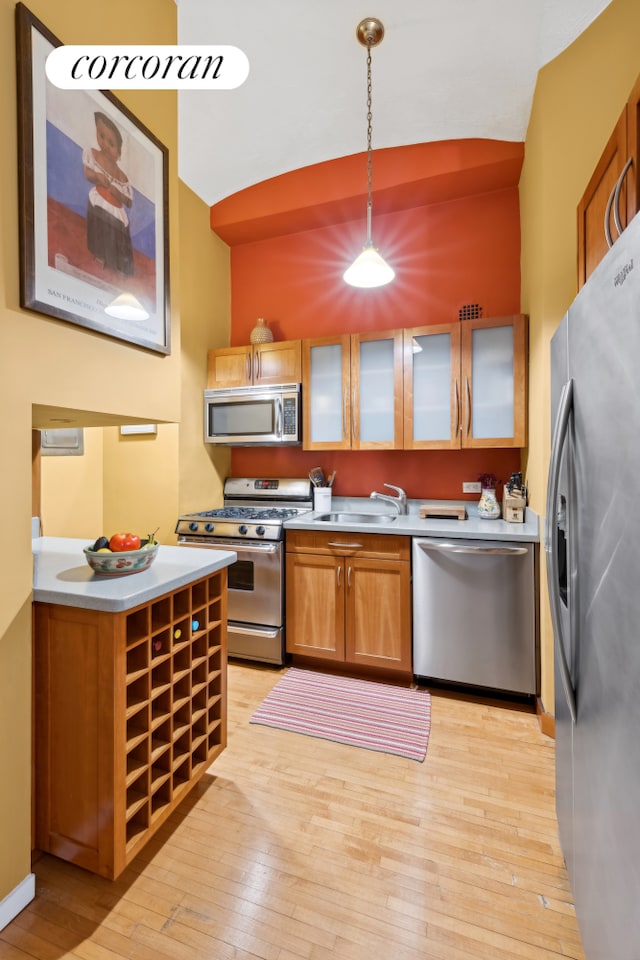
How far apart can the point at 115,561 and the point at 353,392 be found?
199 cm

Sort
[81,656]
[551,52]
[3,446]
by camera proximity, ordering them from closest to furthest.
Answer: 1. [3,446]
2. [81,656]
3. [551,52]

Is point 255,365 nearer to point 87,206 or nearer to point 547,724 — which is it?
point 87,206

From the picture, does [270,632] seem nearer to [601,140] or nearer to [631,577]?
[631,577]

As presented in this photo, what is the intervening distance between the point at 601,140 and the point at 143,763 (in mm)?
3108

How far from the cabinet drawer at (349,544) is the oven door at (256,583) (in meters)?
0.13

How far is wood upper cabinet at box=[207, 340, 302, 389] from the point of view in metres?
3.16

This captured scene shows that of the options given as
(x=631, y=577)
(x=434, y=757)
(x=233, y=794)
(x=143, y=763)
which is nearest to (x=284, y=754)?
(x=233, y=794)

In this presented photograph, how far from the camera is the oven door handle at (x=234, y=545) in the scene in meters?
2.76

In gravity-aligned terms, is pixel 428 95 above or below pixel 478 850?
above

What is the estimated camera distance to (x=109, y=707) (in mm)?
1238

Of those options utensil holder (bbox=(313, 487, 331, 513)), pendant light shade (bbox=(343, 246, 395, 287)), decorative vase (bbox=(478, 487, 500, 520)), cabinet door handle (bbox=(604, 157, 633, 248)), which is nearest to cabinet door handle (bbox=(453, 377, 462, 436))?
decorative vase (bbox=(478, 487, 500, 520))

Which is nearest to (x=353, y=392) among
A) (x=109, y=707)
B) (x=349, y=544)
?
(x=349, y=544)

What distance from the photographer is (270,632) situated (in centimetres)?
280

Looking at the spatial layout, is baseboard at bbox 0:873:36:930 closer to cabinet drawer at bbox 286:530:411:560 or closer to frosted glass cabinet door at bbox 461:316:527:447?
cabinet drawer at bbox 286:530:411:560
